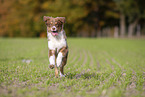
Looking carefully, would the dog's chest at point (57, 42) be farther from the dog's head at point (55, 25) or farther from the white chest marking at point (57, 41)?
the dog's head at point (55, 25)

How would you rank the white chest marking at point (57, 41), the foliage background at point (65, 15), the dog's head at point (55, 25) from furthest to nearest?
the foliage background at point (65, 15), the white chest marking at point (57, 41), the dog's head at point (55, 25)

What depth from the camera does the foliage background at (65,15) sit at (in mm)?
47641

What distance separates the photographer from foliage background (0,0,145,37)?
47641mm

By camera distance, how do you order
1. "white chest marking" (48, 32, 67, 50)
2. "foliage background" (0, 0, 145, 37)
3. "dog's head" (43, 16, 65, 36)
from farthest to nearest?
1. "foliage background" (0, 0, 145, 37)
2. "white chest marking" (48, 32, 67, 50)
3. "dog's head" (43, 16, 65, 36)

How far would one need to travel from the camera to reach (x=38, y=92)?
435 centimetres

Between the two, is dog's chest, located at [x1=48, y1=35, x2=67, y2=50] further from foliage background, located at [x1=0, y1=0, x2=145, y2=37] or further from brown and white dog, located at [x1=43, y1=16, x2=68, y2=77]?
foliage background, located at [x1=0, y1=0, x2=145, y2=37]

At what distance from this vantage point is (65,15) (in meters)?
47.7

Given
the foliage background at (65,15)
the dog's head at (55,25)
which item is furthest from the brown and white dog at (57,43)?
the foliage background at (65,15)

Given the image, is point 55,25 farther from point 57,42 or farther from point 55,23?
point 57,42

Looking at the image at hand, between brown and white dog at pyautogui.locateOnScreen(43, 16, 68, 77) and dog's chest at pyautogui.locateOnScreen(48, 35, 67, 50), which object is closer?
brown and white dog at pyautogui.locateOnScreen(43, 16, 68, 77)

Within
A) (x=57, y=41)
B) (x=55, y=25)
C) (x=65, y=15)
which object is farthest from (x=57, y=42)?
(x=65, y=15)

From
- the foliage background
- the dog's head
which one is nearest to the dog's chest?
the dog's head

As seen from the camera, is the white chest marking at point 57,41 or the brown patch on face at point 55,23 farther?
the white chest marking at point 57,41

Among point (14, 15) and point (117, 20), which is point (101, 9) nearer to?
point (117, 20)
